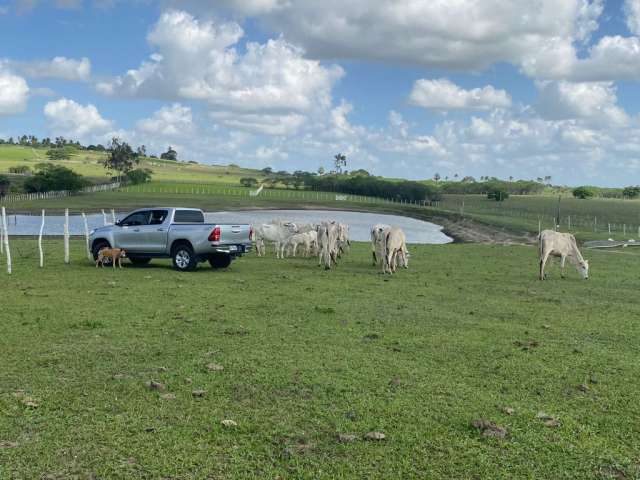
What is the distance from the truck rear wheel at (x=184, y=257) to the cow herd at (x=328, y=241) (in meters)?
4.77

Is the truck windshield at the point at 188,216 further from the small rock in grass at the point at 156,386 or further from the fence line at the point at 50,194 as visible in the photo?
the fence line at the point at 50,194

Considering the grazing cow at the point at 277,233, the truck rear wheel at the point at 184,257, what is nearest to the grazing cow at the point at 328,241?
the grazing cow at the point at 277,233

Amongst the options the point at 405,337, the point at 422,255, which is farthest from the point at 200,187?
the point at 405,337

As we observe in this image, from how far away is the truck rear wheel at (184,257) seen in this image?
20938mm

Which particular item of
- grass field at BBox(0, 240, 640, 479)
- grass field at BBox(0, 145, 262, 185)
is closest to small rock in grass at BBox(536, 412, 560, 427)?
grass field at BBox(0, 240, 640, 479)

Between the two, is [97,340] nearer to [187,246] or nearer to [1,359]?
[1,359]

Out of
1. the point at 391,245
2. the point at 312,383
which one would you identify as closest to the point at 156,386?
the point at 312,383

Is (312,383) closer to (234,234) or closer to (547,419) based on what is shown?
(547,419)

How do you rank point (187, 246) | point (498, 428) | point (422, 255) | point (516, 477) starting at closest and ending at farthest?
point (516, 477)
point (498, 428)
point (187, 246)
point (422, 255)

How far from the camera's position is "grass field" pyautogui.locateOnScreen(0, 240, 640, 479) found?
5898 millimetres

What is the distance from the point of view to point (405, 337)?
11.0 meters

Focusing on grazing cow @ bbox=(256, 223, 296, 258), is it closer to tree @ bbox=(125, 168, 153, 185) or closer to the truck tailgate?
the truck tailgate

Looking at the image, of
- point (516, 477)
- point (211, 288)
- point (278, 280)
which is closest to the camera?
point (516, 477)

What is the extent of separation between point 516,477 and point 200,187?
5293 inches
